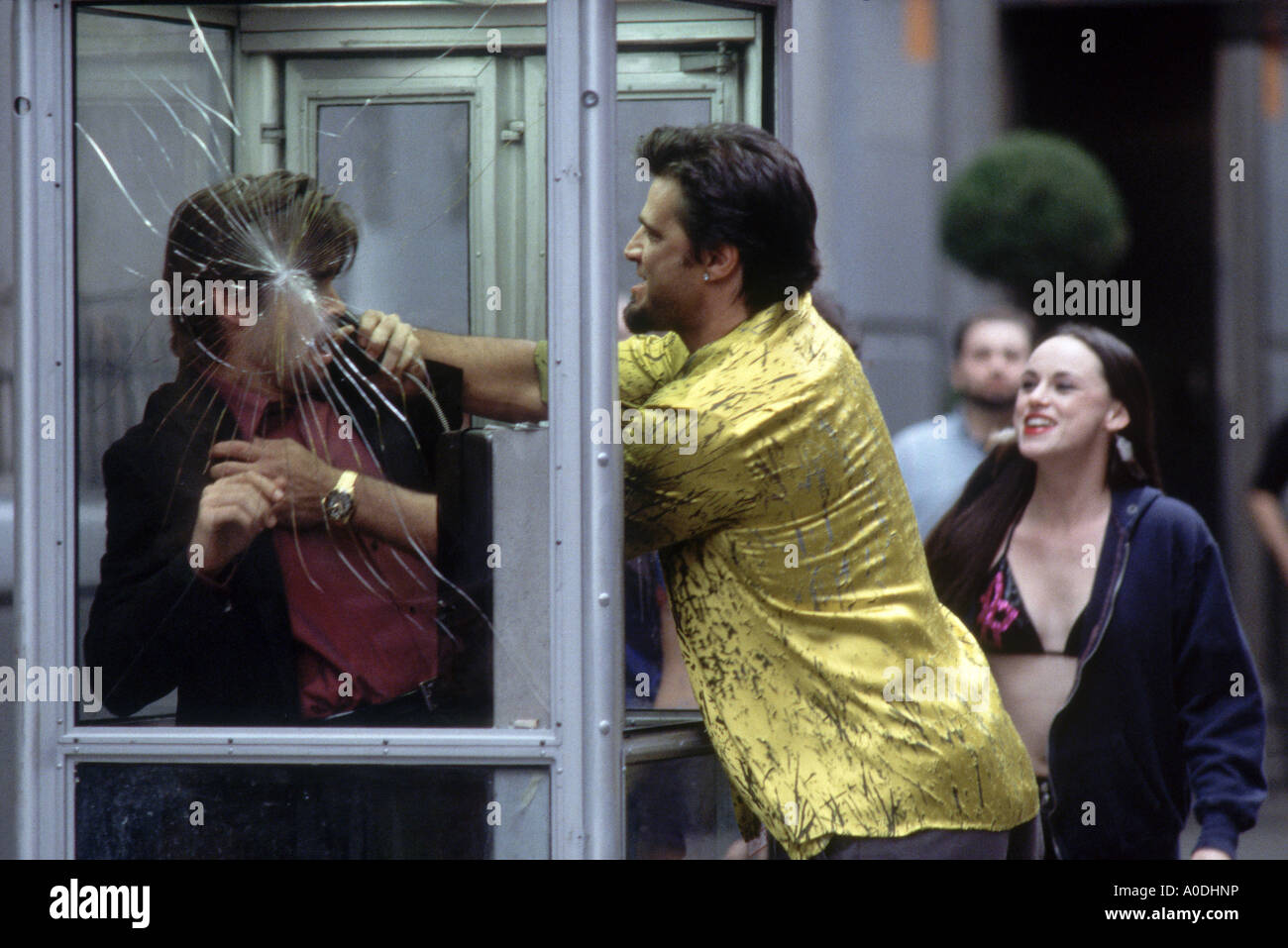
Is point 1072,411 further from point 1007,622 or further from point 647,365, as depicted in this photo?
point 647,365

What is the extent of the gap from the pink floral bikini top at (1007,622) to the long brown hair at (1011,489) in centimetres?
3

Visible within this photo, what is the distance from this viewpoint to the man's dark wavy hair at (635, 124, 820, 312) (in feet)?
→ 8.82

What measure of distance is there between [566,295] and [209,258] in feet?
2.19

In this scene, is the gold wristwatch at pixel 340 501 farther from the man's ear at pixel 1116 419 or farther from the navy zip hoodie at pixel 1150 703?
the man's ear at pixel 1116 419

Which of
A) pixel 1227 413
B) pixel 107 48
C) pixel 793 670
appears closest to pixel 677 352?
pixel 793 670

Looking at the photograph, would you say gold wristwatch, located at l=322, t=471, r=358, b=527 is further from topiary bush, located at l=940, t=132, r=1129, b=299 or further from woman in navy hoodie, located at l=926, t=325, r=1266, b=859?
topiary bush, located at l=940, t=132, r=1129, b=299

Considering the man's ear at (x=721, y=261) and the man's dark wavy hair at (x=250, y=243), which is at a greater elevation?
the man's dark wavy hair at (x=250, y=243)

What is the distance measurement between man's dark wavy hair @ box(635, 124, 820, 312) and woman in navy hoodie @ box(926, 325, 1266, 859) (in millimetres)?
1353

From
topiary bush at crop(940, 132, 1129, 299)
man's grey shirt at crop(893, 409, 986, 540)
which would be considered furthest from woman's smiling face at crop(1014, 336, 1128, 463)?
topiary bush at crop(940, 132, 1129, 299)

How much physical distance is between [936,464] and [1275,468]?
4.04 ft

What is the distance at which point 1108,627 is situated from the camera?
12.1 ft

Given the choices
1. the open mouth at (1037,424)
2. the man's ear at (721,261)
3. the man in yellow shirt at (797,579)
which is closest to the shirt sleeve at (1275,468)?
the open mouth at (1037,424)

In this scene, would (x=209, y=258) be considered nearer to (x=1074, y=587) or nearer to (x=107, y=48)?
(x=107, y=48)

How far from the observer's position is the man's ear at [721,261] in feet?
8.84
